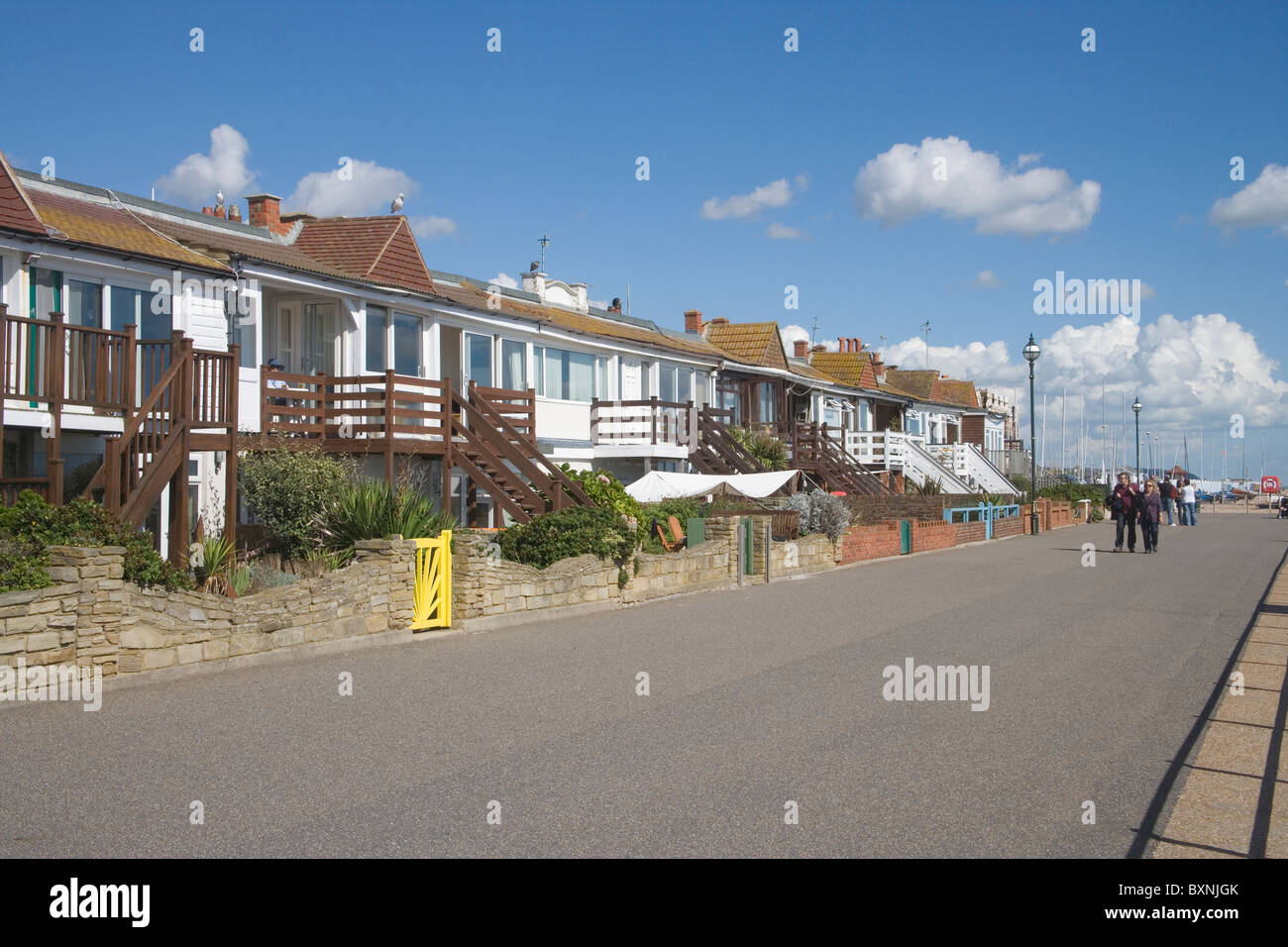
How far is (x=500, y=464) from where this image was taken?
2145 cm

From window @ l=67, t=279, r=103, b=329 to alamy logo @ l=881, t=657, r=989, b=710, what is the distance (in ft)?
38.8

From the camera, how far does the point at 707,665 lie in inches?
494

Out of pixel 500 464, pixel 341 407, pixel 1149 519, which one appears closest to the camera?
pixel 341 407

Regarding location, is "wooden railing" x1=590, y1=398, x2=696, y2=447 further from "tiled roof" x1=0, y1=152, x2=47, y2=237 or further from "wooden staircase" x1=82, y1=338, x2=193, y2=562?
"tiled roof" x1=0, y1=152, x2=47, y2=237

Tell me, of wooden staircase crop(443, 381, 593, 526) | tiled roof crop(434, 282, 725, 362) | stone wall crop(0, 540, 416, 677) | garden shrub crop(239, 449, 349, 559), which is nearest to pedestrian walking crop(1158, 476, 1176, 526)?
tiled roof crop(434, 282, 725, 362)

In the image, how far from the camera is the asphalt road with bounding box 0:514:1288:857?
6445 mm

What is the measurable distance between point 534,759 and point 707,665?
15.0 feet

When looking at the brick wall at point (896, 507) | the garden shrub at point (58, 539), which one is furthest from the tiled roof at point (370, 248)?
the brick wall at point (896, 507)

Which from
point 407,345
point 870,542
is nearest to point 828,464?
point 870,542

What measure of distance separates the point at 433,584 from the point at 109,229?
8056mm

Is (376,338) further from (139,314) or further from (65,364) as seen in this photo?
(65,364)
